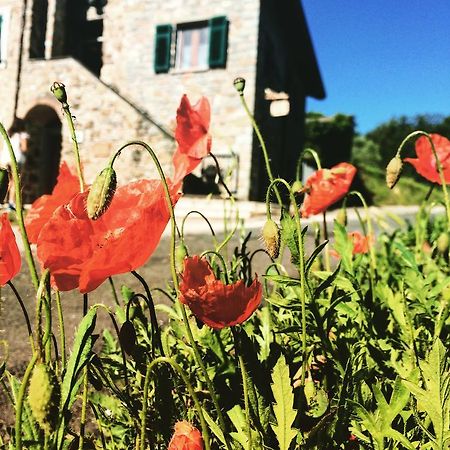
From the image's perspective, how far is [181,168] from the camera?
2.73ft

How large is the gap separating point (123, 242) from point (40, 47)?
10890mm

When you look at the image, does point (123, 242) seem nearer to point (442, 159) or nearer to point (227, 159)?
point (442, 159)

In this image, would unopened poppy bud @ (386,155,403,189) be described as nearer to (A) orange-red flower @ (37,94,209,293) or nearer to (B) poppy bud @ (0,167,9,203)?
(A) orange-red flower @ (37,94,209,293)

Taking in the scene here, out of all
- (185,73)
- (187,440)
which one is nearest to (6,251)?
(187,440)

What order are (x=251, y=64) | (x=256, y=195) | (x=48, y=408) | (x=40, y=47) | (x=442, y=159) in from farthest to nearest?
(x=40, y=47), (x=256, y=195), (x=251, y=64), (x=442, y=159), (x=48, y=408)

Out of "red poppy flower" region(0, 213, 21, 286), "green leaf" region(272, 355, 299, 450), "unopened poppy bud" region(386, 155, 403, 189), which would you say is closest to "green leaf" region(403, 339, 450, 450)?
"green leaf" region(272, 355, 299, 450)

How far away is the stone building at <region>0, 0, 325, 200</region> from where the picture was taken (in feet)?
29.5

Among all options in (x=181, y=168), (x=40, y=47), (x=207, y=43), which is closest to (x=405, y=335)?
(x=181, y=168)

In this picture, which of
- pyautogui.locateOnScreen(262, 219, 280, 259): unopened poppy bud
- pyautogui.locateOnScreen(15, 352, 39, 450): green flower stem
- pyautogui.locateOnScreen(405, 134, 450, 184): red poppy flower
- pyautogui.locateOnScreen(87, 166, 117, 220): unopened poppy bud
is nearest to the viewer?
pyautogui.locateOnScreen(15, 352, 39, 450): green flower stem

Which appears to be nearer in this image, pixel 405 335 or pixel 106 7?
pixel 405 335

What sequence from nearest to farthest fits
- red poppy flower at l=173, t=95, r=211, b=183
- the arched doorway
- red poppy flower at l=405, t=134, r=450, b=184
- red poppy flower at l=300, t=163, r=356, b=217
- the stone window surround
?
red poppy flower at l=173, t=95, r=211, b=183, red poppy flower at l=300, t=163, r=356, b=217, red poppy flower at l=405, t=134, r=450, b=184, the stone window surround, the arched doorway

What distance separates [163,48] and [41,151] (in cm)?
346

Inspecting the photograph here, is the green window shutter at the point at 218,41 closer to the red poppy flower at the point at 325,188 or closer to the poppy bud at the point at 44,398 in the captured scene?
the red poppy flower at the point at 325,188

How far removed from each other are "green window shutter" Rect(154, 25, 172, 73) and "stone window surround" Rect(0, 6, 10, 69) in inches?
116
